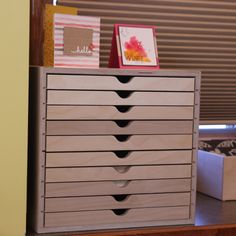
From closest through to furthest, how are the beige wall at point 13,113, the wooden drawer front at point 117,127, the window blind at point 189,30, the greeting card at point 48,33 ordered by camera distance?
the beige wall at point 13,113 → the wooden drawer front at point 117,127 → the greeting card at point 48,33 → the window blind at point 189,30

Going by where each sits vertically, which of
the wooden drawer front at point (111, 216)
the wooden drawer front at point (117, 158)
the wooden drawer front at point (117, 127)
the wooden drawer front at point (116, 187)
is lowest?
the wooden drawer front at point (111, 216)

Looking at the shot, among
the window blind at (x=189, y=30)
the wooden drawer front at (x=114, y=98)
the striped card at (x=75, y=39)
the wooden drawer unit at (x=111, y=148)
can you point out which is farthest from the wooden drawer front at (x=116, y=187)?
the window blind at (x=189, y=30)

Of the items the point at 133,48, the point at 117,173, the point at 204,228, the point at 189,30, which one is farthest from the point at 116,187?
the point at 189,30

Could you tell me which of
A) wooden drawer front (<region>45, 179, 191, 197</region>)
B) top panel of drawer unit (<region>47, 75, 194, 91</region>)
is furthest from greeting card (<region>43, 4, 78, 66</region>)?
wooden drawer front (<region>45, 179, 191, 197</region>)

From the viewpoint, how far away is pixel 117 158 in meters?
1.58

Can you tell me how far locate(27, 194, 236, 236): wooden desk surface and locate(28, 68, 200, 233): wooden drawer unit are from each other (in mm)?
31

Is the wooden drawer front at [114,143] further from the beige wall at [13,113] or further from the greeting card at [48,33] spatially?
the greeting card at [48,33]

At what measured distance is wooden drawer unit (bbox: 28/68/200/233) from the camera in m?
1.50

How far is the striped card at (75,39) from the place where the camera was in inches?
62.1

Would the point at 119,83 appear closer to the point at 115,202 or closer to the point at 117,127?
the point at 117,127

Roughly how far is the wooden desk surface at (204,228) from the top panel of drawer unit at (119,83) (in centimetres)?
43

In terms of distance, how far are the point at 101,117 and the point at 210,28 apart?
768 mm

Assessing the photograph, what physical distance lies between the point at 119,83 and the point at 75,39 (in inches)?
7.7

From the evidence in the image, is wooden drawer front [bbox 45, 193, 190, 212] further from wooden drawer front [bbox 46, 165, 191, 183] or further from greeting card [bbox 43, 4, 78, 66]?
greeting card [bbox 43, 4, 78, 66]
